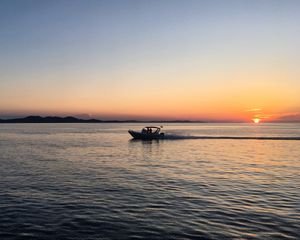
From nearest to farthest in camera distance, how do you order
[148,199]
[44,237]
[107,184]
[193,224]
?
[44,237], [193,224], [148,199], [107,184]

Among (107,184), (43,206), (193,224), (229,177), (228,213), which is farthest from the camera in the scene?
(229,177)

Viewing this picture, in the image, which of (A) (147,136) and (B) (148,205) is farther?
(A) (147,136)

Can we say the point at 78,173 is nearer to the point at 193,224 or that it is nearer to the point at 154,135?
the point at 193,224

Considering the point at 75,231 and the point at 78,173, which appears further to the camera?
the point at 78,173

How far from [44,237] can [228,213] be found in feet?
31.3

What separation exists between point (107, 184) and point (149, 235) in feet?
37.9

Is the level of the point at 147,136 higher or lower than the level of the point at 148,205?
higher

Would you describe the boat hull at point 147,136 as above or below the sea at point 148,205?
above

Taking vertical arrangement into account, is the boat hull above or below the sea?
above

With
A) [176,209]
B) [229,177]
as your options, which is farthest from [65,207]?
[229,177]

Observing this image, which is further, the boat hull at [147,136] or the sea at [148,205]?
the boat hull at [147,136]

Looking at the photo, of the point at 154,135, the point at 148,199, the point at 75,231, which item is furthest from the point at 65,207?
the point at 154,135

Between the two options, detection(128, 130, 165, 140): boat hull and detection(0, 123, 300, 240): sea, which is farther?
detection(128, 130, 165, 140): boat hull

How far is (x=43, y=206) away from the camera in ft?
56.0
